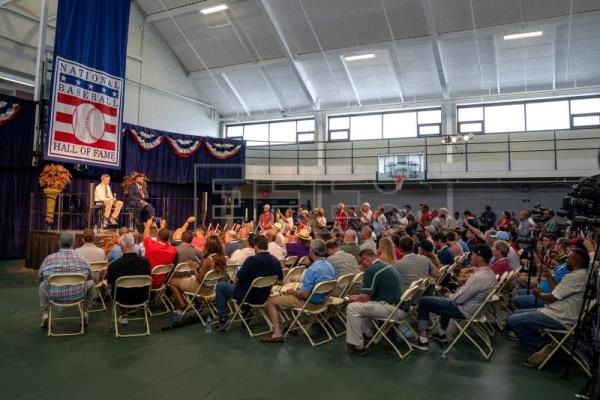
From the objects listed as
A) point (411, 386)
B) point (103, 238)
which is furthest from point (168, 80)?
point (411, 386)

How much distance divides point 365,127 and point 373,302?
13694 mm

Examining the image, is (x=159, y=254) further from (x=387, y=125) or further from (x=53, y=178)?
(x=387, y=125)

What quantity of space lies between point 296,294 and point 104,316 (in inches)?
114

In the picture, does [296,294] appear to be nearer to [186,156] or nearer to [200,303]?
[200,303]

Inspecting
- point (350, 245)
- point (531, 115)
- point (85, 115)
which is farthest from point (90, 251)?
point (531, 115)

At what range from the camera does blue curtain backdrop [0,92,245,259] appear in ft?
36.3

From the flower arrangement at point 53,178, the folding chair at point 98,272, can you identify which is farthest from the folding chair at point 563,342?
the flower arrangement at point 53,178

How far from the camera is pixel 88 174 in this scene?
510 inches

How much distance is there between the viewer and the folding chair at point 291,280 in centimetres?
530

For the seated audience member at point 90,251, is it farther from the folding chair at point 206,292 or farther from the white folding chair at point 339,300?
the white folding chair at point 339,300

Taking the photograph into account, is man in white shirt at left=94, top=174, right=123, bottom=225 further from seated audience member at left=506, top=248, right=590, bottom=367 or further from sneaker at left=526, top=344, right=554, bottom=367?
sneaker at left=526, top=344, right=554, bottom=367

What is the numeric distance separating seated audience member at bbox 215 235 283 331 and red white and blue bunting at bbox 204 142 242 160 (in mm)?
11901

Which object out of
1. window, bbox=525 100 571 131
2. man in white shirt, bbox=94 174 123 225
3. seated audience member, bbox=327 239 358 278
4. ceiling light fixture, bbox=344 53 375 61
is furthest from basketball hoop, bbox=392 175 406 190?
seated audience member, bbox=327 239 358 278

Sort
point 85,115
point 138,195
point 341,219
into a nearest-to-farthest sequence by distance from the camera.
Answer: point 85,115 < point 138,195 < point 341,219
